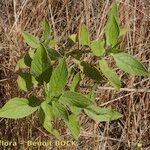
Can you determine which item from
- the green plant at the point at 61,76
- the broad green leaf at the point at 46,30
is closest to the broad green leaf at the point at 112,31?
the green plant at the point at 61,76

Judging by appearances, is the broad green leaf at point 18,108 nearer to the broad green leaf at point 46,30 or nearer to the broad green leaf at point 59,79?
the broad green leaf at point 59,79

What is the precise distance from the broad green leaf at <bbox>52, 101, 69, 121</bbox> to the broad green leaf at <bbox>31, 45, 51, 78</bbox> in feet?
0.29

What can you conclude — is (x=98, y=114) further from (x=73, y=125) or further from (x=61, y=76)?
(x=61, y=76)

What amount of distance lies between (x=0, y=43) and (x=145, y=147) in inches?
27.8

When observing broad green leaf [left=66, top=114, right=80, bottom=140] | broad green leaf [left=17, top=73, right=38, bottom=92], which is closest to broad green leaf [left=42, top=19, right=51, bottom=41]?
broad green leaf [left=17, top=73, right=38, bottom=92]

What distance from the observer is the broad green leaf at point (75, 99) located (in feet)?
3.06

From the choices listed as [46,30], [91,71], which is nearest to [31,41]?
[46,30]

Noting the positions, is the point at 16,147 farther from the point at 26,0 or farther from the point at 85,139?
the point at 26,0

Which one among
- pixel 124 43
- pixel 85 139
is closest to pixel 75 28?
pixel 124 43

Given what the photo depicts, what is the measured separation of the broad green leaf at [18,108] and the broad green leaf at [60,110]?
0.07 meters

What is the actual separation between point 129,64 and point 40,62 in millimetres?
239

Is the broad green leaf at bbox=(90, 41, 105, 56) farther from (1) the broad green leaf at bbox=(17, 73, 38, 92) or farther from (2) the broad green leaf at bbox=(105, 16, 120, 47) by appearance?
(1) the broad green leaf at bbox=(17, 73, 38, 92)

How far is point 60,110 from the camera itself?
94 centimetres

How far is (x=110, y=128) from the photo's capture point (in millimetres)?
1566
